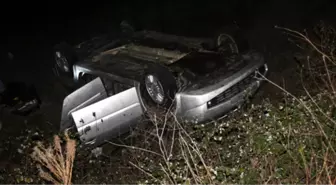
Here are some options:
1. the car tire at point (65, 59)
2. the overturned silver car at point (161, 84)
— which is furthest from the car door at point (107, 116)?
the car tire at point (65, 59)

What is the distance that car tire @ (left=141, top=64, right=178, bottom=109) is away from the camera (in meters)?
5.29

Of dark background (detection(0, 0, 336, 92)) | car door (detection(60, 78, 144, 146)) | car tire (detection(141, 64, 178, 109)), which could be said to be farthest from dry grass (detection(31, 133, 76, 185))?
dark background (detection(0, 0, 336, 92))

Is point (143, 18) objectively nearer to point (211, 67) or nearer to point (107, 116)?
point (211, 67)

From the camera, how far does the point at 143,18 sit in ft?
30.2

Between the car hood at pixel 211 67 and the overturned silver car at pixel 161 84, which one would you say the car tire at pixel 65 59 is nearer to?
the overturned silver car at pixel 161 84

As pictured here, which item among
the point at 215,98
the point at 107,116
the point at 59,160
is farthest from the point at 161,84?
the point at 59,160

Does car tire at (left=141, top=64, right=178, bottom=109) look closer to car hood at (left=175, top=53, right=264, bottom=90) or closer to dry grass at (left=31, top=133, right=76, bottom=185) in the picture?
car hood at (left=175, top=53, right=264, bottom=90)

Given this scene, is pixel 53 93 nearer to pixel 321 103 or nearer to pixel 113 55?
pixel 113 55

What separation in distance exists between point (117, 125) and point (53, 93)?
7.23ft

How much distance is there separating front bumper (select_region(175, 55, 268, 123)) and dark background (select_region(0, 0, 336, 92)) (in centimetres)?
314

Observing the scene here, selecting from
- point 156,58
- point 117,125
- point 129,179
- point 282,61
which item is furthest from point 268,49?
point 129,179

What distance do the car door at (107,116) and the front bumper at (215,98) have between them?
0.64m

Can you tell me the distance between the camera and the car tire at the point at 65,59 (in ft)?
22.6

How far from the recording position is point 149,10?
366 inches
